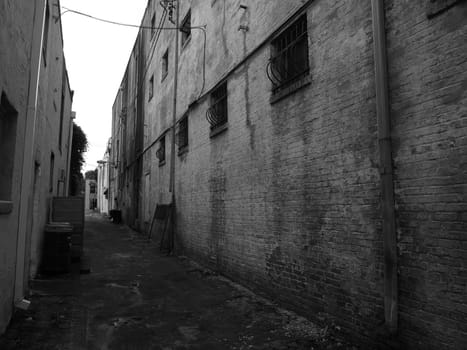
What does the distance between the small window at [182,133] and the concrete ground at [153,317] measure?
4.18 m

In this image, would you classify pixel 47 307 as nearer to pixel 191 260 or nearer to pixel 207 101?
pixel 191 260

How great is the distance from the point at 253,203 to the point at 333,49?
118 inches

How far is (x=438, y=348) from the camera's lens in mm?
3391

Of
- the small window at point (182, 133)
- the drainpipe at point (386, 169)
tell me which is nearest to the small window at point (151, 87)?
the small window at point (182, 133)

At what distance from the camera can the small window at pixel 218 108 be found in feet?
28.2

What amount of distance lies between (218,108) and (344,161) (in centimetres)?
483

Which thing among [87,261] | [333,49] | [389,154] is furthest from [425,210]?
[87,261]

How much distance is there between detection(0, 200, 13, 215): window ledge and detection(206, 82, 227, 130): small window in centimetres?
499

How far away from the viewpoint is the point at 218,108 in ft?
29.3

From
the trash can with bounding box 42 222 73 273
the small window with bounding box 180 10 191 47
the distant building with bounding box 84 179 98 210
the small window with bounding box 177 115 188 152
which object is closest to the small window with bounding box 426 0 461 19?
the trash can with bounding box 42 222 73 273

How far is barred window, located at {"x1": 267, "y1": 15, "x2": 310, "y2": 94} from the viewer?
575cm

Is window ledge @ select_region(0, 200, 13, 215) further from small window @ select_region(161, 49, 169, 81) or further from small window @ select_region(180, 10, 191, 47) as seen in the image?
small window @ select_region(161, 49, 169, 81)

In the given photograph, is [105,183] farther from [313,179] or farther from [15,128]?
[313,179]

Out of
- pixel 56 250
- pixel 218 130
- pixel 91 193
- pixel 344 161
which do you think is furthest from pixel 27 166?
pixel 91 193
